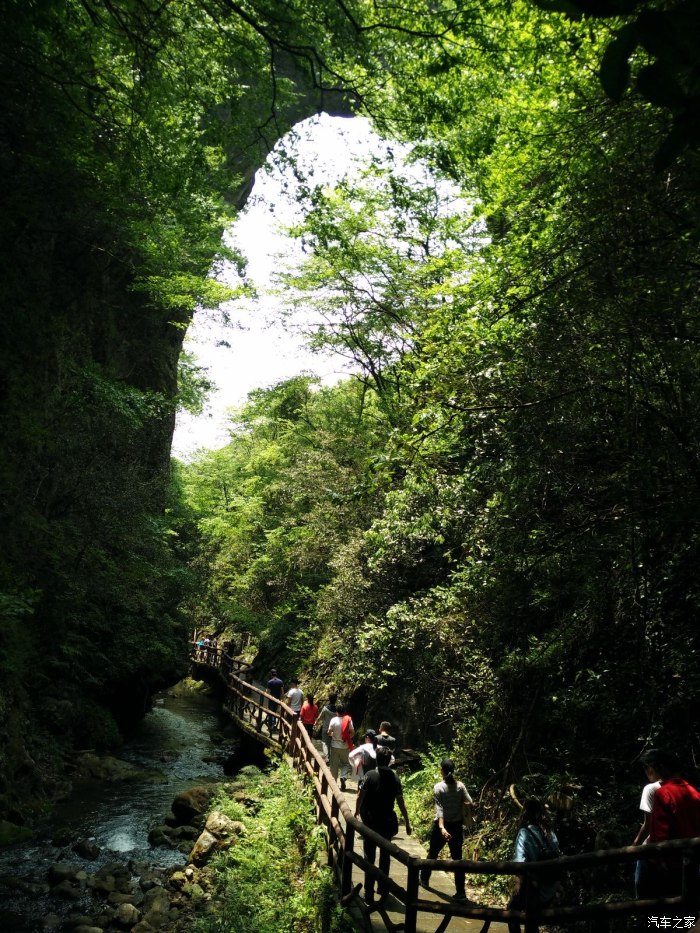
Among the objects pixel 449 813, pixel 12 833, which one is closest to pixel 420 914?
pixel 449 813

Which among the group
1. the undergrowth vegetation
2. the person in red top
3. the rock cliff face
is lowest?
the undergrowth vegetation

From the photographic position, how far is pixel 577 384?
6035mm

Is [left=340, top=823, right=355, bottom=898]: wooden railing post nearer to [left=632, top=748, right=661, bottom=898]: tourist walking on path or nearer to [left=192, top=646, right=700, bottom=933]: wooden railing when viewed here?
[left=192, top=646, right=700, bottom=933]: wooden railing

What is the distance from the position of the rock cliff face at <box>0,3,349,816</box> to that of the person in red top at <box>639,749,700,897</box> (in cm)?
726

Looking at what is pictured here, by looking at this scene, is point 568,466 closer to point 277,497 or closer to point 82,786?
point 82,786

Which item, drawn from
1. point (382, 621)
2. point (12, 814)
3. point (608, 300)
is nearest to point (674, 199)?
point (608, 300)

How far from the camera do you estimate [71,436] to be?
14.0 metres

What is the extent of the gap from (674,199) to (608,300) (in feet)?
2.93

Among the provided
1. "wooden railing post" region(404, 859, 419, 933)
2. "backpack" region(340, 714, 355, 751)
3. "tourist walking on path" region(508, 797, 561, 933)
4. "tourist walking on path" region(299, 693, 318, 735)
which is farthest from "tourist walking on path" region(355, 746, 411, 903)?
"tourist walking on path" region(299, 693, 318, 735)

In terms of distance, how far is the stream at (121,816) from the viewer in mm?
8898

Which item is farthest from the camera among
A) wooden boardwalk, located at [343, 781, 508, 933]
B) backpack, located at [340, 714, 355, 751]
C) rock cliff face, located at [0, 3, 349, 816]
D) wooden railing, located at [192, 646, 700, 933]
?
backpack, located at [340, 714, 355, 751]

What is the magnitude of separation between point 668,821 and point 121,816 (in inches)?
466

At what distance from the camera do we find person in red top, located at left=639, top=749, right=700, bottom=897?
443 centimetres

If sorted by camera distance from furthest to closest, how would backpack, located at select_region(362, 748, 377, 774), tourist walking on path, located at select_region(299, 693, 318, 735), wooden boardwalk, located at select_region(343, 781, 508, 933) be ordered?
tourist walking on path, located at select_region(299, 693, 318, 735) < backpack, located at select_region(362, 748, 377, 774) < wooden boardwalk, located at select_region(343, 781, 508, 933)
